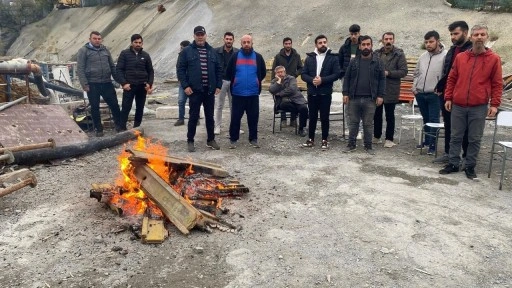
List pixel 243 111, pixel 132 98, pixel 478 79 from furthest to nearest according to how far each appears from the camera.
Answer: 1. pixel 132 98
2. pixel 243 111
3. pixel 478 79

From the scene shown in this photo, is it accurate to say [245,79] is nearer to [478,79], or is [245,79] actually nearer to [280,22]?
[478,79]

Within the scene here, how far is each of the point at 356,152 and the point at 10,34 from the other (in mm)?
46907

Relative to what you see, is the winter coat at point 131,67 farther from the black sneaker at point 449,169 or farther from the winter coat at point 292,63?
the black sneaker at point 449,169

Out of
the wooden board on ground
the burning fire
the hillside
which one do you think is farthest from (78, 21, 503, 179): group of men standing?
the hillside

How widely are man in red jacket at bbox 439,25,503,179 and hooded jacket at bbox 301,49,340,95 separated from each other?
2059 millimetres

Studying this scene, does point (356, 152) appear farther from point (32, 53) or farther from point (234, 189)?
point (32, 53)

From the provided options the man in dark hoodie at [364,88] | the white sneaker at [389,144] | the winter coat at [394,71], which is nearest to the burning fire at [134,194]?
the man in dark hoodie at [364,88]

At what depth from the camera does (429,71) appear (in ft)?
24.3

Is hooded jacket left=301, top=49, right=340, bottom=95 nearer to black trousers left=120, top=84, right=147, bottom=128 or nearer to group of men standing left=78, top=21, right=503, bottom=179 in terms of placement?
group of men standing left=78, top=21, right=503, bottom=179

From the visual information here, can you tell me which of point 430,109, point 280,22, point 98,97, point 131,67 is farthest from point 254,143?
point 280,22

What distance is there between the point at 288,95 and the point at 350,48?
5.32 ft

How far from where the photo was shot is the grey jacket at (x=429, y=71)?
24.0 feet

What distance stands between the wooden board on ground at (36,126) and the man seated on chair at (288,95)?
13.3 feet

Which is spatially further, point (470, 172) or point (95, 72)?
point (95, 72)
